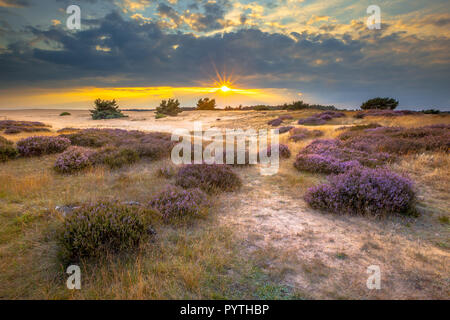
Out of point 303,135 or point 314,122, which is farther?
point 314,122

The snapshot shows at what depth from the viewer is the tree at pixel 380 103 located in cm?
3338

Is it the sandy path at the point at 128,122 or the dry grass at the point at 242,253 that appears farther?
the sandy path at the point at 128,122

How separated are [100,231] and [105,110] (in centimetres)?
4006

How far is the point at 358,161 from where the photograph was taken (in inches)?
316

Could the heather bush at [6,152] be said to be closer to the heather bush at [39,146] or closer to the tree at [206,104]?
the heather bush at [39,146]

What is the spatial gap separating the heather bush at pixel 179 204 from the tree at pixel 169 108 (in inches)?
1603

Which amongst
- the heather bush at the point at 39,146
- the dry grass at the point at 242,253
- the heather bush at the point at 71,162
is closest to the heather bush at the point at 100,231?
the dry grass at the point at 242,253

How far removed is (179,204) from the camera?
181 inches

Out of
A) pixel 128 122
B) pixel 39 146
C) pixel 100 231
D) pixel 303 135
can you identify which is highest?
pixel 128 122

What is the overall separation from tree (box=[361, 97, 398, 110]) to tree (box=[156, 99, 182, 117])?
118ft

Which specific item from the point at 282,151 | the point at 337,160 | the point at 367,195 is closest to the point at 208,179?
the point at 367,195

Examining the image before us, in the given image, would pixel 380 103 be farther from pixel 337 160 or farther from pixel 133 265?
pixel 133 265
